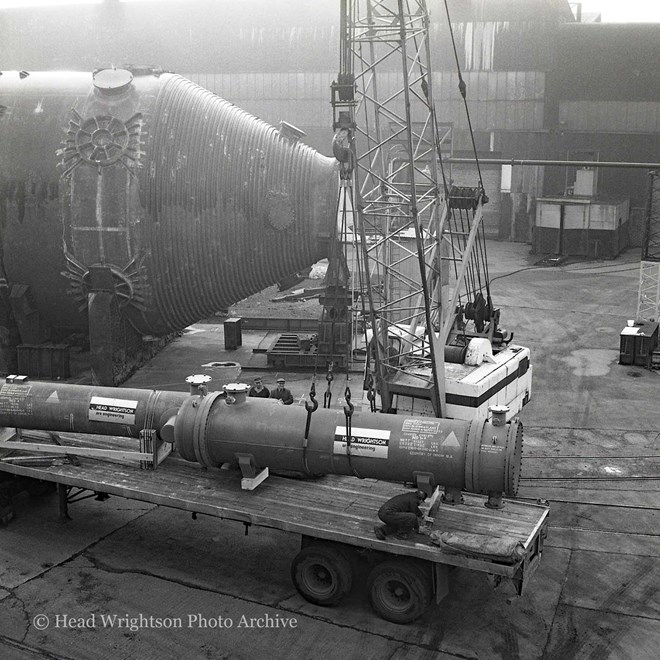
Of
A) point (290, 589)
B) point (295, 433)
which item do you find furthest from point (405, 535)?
point (295, 433)

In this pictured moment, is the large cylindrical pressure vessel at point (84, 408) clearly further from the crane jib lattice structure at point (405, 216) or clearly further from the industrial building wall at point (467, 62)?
the industrial building wall at point (467, 62)

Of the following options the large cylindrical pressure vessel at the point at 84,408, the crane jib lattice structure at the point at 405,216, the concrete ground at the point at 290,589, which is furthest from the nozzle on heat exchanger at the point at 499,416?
the large cylindrical pressure vessel at the point at 84,408

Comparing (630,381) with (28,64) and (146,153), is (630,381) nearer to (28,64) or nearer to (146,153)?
(146,153)

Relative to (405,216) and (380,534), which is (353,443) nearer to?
(380,534)

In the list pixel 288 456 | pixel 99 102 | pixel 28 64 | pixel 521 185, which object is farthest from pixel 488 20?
pixel 288 456

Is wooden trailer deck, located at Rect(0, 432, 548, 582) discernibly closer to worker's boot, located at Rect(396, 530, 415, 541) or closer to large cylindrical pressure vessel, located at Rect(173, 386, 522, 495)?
worker's boot, located at Rect(396, 530, 415, 541)

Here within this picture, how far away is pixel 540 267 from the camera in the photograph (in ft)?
128

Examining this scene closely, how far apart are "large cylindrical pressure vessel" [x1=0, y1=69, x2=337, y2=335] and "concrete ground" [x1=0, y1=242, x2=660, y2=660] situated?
251 inches

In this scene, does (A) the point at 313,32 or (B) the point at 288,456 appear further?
(A) the point at 313,32

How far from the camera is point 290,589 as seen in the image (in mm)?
12086

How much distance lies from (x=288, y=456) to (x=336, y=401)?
24.9 ft

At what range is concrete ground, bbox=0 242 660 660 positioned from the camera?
1078 centimetres

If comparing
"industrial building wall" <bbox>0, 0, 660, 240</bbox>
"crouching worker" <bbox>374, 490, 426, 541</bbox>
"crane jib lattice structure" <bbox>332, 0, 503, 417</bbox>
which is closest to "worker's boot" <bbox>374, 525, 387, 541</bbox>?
"crouching worker" <bbox>374, 490, 426, 541</bbox>

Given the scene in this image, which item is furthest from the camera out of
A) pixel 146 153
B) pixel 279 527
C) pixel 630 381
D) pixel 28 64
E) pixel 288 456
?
pixel 28 64
